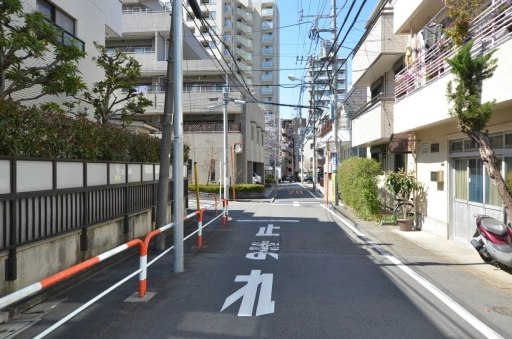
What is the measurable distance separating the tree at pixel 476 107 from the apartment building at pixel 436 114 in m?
0.54

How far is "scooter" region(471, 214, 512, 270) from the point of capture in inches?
259

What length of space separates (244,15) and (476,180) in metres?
57.9

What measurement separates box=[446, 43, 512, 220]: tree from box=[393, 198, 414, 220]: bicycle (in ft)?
21.7

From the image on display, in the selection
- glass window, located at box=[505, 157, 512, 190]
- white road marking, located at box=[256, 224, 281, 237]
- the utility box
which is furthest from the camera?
white road marking, located at box=[256, 224, 281, 237]

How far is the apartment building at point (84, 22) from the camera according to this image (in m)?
10.6

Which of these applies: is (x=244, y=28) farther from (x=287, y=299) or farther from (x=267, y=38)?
(x=287, y=299)

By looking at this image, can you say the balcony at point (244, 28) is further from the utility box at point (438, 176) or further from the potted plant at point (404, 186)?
the utility box at point (438, 176)

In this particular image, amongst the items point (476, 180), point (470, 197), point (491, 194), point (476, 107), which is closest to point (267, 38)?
point (470, 197)

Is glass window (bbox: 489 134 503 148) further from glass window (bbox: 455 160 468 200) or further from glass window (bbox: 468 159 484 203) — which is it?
glass window (bbox: 455 160 468 200)

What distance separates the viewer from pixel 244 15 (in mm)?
61281

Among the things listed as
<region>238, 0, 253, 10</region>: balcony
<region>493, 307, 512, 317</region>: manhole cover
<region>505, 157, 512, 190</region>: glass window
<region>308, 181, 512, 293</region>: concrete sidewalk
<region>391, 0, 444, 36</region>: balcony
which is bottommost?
Answer: <region>308, 181, 512, 293</region>: concrete sidewalk

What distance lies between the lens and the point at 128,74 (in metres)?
11.6

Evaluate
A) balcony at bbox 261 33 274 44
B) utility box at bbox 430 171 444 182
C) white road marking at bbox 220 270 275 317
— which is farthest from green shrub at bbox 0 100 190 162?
balcony at bbox 261 33 274 44

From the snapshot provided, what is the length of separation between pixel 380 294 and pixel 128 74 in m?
9.37
